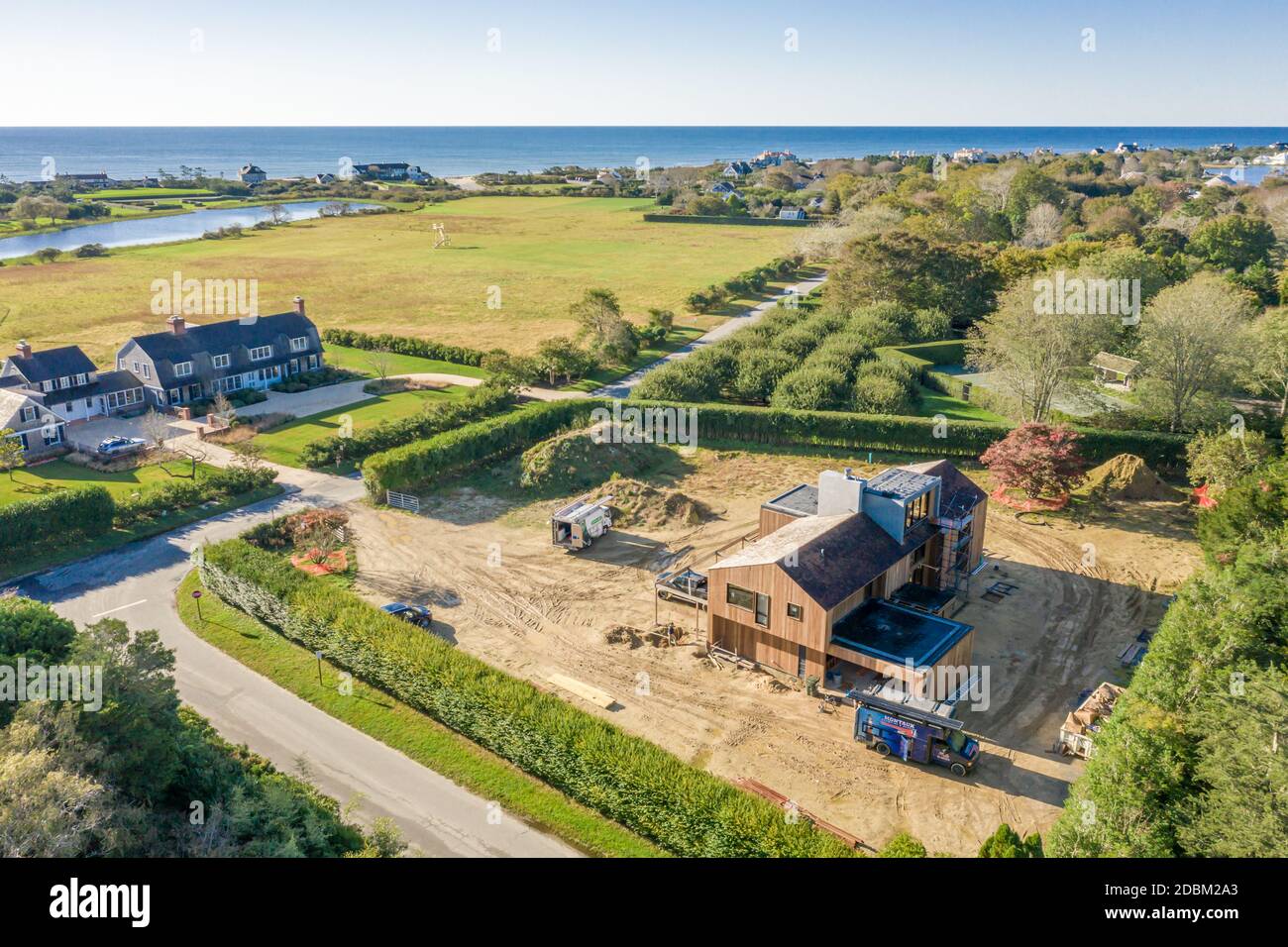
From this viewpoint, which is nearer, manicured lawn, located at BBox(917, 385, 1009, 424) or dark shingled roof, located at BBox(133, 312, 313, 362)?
manicured lawn, located at BBox(917, 385, 1009, 424)

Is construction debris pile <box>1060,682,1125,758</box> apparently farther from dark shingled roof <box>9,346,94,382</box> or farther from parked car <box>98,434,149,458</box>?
dark shingled roof <box>9,346,94,382</box>

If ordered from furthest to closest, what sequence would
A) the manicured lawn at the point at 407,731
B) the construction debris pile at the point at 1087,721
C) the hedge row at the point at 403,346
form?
1. the hedge row at the point at 403,346
2. the construction debris pile at the point at 1087,721
3. the manicured lawn at the point at 407,731

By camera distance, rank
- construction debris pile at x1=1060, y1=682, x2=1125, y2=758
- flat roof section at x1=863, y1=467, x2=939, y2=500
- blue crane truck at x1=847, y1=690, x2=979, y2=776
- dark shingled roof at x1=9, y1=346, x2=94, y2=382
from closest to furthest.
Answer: blue crane truck at x1=847, y1=690, x2=979, y2=776 → construction debris pile at x1=1060, y1=682, x2=1125, y2=758 → flat roof section at x1=863, y1=467, x2=939, y2=500 → dark shingled roof at x1=9, y1=346, x2=94, y2=382

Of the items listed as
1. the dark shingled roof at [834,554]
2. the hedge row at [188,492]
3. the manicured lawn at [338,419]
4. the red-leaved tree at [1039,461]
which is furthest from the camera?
the manicured lawn at [338,419]

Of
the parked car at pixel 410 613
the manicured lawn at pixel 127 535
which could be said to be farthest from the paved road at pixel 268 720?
the parked car at pixel 410 613

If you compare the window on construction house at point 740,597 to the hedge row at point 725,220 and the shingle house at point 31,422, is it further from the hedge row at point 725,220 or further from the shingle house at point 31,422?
the hedge row at point 725,220

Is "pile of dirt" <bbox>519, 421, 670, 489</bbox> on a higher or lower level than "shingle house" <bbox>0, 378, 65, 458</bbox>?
lower

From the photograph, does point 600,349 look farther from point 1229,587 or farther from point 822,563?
point 1229,587

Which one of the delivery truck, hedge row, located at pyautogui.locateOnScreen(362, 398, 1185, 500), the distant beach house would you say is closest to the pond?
hedge row, located at pyautogui.locateOnScreen(362, 398, 1185, 500)
